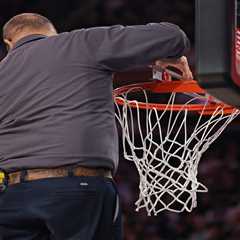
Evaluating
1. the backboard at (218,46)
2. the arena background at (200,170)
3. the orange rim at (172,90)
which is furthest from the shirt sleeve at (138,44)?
the arena background at (200,170)

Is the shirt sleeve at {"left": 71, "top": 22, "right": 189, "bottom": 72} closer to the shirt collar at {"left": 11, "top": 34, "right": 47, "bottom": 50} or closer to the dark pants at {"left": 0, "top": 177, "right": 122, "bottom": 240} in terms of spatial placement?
the shirt collar at {"left": 11, "top": 34, "right": 47, "bottom": 50}

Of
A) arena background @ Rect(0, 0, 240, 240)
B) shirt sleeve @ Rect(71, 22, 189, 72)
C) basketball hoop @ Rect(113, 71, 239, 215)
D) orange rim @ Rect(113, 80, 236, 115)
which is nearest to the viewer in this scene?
shirt sleeve @ Rect(71, 22, 189, 72)

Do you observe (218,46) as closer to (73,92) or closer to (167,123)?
(73,92)

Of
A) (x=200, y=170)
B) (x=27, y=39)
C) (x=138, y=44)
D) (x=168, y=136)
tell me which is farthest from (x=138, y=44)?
(x=200, y=170)

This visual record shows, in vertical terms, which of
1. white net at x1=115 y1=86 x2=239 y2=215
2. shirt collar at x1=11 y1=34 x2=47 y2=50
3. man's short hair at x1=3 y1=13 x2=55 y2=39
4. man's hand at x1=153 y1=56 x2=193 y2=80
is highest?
man's short hair at x1=3 y1=13 x2=55 y2=39

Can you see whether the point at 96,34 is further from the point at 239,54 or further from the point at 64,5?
the point at 64,5

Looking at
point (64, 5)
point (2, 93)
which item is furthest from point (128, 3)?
point (2, 93)

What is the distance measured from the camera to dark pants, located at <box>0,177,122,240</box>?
2.26m

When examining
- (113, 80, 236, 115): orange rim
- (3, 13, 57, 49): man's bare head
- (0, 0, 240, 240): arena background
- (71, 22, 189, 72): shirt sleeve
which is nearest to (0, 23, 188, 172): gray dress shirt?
(71, 22, 189, 72): shirt sleeve

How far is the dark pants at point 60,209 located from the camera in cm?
226

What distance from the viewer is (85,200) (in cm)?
228

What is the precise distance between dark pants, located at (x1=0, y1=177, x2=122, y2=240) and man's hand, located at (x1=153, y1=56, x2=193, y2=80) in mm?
449

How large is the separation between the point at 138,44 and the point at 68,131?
343 millimetres

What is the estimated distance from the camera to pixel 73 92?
2.31 m
